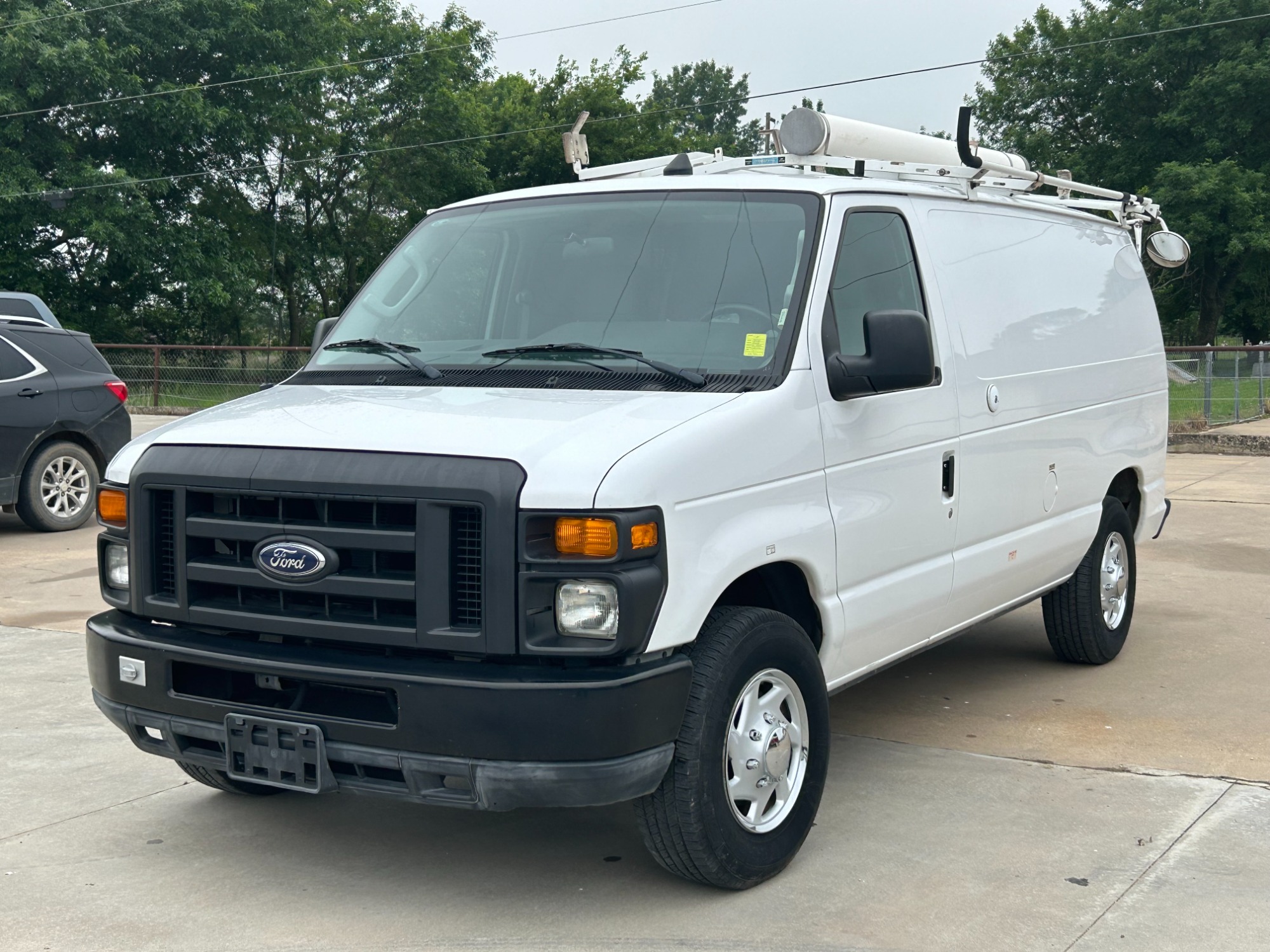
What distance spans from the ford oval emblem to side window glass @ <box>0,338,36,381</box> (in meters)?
8.11

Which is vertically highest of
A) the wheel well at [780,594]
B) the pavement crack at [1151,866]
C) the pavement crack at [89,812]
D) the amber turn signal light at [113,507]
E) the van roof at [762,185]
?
the van roof at [762,185]

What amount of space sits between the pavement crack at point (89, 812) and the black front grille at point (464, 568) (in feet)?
6.51

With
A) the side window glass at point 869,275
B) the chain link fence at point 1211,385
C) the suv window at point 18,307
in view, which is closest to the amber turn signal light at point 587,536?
the side window glass at point 869,275

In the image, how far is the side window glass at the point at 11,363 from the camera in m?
11.0

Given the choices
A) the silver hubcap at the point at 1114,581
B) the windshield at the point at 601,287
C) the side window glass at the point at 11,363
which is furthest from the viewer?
the side window glass at the point at 11,363

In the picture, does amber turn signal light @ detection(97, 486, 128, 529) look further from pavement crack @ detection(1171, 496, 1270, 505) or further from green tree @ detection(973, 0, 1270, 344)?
green tree @ detection(973, 0, 1270, 344)

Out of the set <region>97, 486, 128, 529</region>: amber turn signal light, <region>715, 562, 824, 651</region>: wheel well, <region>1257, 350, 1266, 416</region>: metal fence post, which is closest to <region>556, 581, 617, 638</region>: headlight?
<region>715, 562, 824, 651</region>: wheel well

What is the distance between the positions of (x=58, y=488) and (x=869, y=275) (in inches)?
339

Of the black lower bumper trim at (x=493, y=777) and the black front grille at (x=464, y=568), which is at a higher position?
the black front grille at (x=464, y=568)

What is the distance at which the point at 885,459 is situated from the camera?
472 centimetres

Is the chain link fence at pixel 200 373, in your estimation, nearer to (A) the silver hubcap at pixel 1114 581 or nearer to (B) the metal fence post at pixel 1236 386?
(B) the metal fence post at pixel 1236 386

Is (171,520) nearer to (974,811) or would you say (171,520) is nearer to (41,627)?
(974,811)

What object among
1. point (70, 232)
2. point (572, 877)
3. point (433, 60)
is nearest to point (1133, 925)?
point (572, 877)

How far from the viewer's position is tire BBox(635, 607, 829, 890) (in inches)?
150
